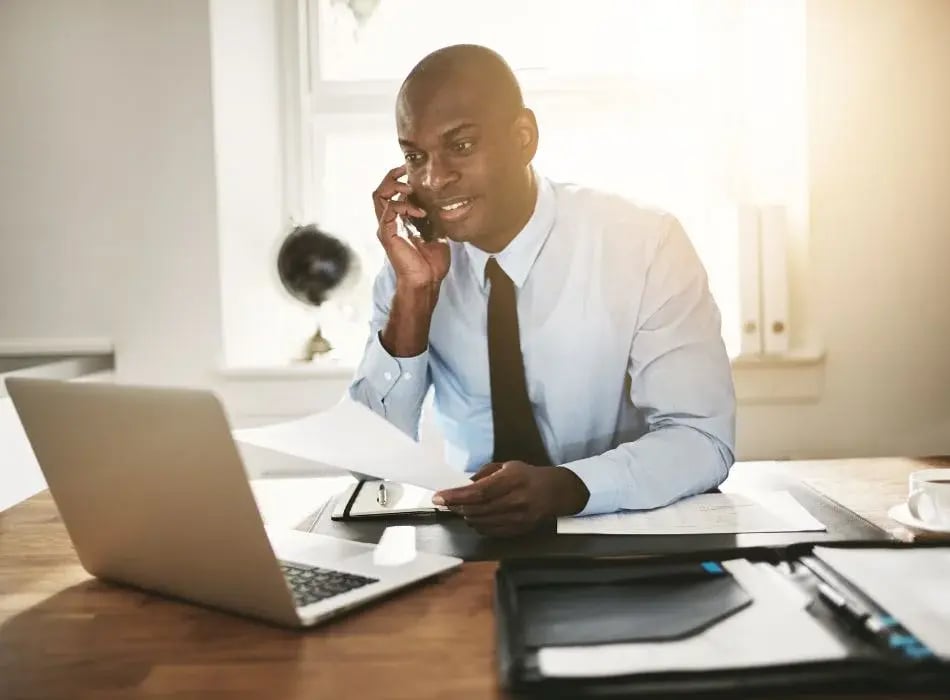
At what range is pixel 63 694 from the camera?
63 cm

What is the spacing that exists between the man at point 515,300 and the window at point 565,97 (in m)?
1.05

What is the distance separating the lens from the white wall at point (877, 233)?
7.48 ft

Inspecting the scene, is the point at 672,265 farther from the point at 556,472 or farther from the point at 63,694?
the point at 63,694

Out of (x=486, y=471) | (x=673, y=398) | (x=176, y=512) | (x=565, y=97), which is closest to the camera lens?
(x=176, y=512)

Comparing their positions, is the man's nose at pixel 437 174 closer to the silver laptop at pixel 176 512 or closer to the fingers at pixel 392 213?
the fingers at pixel 392 213

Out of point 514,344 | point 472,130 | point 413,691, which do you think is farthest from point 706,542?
point 472,130

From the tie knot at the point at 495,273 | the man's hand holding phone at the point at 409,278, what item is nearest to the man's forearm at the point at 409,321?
the man's hand holding phone at the point at 409,278

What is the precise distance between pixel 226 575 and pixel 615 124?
2182 millimetres

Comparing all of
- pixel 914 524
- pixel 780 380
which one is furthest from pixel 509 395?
pixel 780 380

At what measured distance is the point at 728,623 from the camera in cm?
67

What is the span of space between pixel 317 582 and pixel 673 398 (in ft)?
2.23

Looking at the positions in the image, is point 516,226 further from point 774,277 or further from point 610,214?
point 774,277

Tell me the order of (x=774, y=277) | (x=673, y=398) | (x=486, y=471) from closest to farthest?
(x=486, y=471)
(x=673, y=398)
(x=774, y=277)

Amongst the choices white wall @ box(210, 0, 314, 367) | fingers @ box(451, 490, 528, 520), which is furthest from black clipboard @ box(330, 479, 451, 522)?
white wall @ box(210, 0, 314, 367)
